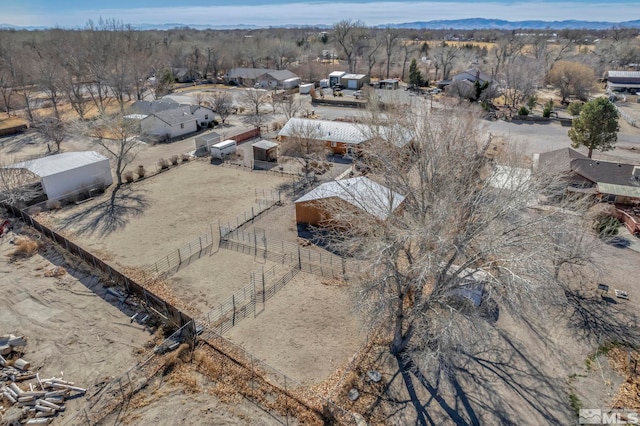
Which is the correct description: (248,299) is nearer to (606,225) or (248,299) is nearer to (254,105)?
(606,225)

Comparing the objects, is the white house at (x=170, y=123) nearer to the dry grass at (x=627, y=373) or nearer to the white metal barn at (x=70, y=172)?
the white metal barn at (x=70, y=172)

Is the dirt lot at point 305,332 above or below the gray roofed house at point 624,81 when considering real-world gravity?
below

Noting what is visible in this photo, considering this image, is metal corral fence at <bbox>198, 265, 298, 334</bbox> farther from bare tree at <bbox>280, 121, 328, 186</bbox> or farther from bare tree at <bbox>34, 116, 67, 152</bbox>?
bare tree at <bbox>34, 116, 67, 152</bbox>

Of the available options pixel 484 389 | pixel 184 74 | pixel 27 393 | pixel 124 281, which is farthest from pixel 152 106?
pixel 484 389

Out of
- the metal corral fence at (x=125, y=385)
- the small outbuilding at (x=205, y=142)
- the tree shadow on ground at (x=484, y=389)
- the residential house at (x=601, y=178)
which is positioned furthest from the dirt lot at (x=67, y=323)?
the residential house at (x=601, y=178)

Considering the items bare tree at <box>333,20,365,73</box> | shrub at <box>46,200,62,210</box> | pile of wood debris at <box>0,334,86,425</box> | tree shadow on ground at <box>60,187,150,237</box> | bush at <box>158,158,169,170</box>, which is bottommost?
pile of wood debris at <box>0,334,86,425</box>

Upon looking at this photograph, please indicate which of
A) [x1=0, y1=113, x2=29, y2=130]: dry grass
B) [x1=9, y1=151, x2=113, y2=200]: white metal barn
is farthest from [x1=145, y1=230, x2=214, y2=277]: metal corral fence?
[x1=0, y1=113, x2=29, y2=130]: dry grass
